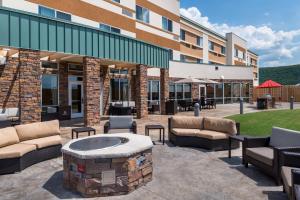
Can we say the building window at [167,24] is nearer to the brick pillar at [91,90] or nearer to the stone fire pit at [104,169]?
the brick pillar at [91,90]

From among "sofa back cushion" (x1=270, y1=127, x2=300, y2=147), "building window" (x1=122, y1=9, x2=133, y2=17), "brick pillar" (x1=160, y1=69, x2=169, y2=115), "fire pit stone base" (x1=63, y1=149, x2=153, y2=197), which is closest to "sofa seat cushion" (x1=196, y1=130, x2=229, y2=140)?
"sofa back cushion" (x1=270, y1=127, x2=300, y2=147)

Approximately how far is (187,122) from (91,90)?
5.92 metres

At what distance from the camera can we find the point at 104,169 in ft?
17.0

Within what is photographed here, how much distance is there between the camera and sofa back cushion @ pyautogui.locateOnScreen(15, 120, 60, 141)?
7602 millimetres

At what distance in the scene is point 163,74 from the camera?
19578 millimetres

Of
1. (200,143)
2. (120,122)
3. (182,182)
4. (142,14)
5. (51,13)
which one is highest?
(142,14)

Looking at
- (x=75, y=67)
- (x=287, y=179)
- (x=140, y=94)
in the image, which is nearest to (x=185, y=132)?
(x=287, y=179)

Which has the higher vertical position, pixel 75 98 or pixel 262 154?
pixel 75 98

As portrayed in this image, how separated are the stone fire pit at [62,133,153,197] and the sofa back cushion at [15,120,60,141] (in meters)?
2.68

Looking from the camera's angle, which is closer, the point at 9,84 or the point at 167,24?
the point at 9,84

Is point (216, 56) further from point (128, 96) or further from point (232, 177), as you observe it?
point (232, 177)

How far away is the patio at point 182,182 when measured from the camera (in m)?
5.20

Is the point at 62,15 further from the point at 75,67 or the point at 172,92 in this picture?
the point at 172,92

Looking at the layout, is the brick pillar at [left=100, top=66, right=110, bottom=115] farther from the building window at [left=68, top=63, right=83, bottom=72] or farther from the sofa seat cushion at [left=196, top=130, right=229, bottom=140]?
the sofa seat cushion at [left=196, top=130, right=229, bottom=140]
